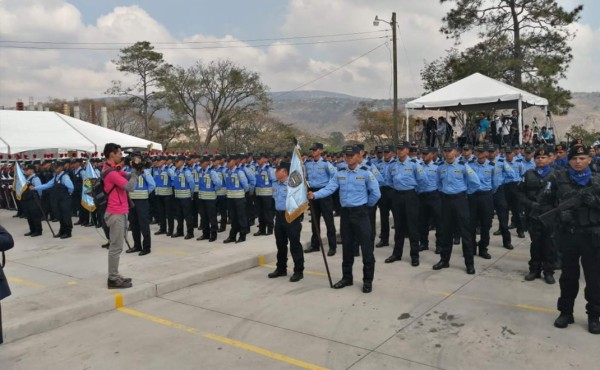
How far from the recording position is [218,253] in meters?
8.63

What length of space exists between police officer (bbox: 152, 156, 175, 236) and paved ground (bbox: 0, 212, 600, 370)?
321cm

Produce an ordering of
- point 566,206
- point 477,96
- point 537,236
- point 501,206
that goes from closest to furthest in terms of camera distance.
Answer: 1. point 566,206
2. point 537,236
3. point 501,206
4. point 477,96

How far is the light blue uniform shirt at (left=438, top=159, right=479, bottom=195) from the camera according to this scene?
7336 millimetres

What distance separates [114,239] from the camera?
6.31m

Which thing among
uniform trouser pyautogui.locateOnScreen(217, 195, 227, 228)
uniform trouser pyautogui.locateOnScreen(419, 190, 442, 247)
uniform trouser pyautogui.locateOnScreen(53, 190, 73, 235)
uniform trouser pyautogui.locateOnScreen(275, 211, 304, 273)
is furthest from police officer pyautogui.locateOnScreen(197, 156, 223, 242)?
uniform trouser pyautogui.locateOnScreen(419, 190, 442, 247)

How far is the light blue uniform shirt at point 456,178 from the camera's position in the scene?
24.1ft

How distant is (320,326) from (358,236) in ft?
5.78

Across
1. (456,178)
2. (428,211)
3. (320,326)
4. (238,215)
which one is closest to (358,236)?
(320,326)

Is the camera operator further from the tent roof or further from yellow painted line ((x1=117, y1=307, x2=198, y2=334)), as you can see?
the tent roof

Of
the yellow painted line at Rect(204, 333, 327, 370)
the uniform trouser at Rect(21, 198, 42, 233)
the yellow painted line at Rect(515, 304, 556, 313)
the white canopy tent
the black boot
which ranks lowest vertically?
the yellow painted line at Rect(204, 333, 327, 370)

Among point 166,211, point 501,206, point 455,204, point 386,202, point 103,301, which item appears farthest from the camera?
point 166,211

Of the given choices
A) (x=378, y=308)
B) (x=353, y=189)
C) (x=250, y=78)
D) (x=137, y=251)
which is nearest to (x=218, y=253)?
(x=137, y=251)

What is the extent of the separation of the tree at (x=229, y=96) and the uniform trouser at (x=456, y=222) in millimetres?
37615

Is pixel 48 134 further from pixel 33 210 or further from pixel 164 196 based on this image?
pixel 164 196
